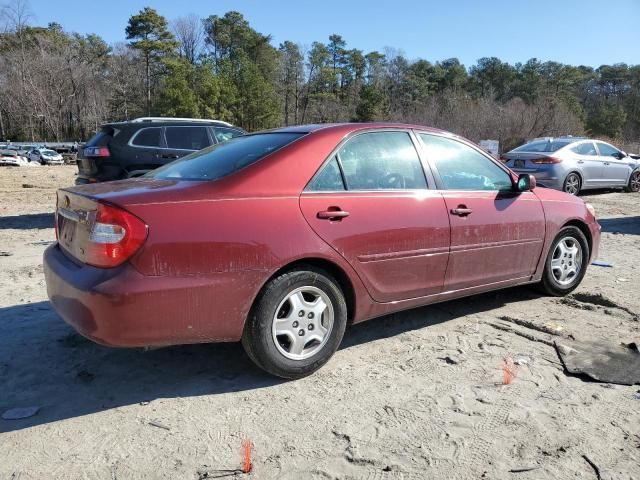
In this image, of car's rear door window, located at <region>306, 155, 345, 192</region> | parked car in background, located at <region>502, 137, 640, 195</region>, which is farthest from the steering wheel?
parked car in background, located at <region>502, 137, 640, 195</region>

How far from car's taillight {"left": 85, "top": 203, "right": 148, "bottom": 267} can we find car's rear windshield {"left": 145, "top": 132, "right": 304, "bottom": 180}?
2.06 feet

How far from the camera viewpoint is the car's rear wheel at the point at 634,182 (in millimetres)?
14836

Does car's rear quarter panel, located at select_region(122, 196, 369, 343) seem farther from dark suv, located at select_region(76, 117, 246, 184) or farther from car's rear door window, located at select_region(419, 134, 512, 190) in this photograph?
dark suv, located at select_region(76, 117, 246, 184)

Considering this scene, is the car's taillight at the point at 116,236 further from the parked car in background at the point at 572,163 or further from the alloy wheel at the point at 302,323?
the parked car in background at the point at 572,163

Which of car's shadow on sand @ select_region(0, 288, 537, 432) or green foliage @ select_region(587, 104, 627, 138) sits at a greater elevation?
green foliage @ select_region(587, 104, 627, 138)

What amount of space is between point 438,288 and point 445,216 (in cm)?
52

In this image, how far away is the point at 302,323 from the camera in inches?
128

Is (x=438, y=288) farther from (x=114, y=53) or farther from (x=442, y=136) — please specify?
(x=114, y=53)

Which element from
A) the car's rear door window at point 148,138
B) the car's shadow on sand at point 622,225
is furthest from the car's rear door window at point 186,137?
the car's shadow on sand at point 622,225

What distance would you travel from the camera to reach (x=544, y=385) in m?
3.28

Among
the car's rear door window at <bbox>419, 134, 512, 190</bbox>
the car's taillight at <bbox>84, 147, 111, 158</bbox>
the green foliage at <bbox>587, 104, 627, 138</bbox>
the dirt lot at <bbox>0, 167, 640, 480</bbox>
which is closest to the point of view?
the dirt lot at <bbox>0, 167, 640, 480</bbox>

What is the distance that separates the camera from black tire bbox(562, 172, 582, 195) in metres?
12.6

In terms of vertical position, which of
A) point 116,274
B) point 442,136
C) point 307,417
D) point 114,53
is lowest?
point 307,417

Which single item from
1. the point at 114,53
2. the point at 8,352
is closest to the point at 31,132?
the point at 114,53
